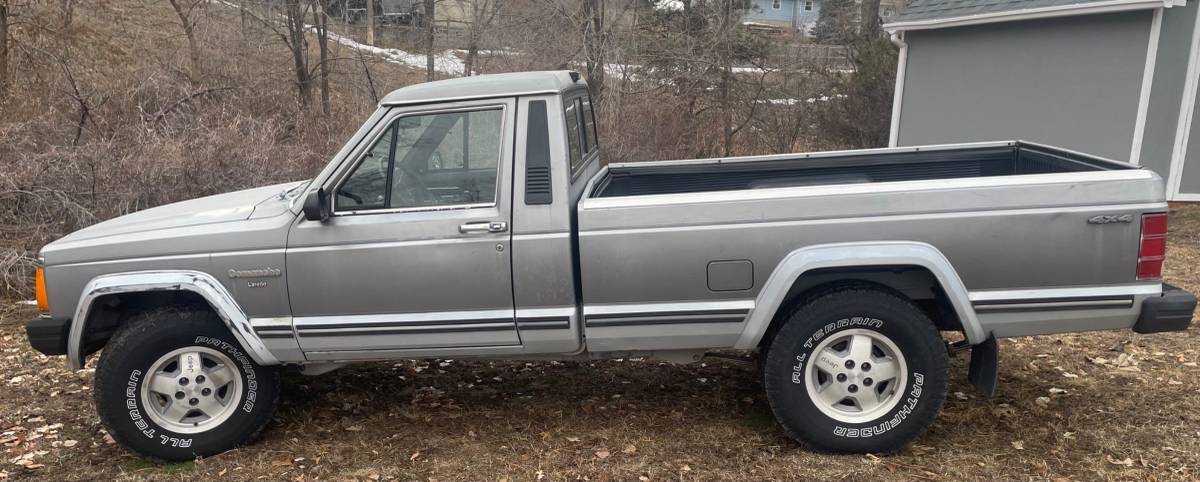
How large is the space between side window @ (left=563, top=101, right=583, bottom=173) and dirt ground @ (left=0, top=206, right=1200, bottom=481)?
4.83 feet

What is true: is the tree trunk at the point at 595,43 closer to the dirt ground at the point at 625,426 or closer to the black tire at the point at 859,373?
the dirt ground at the point at 625,426

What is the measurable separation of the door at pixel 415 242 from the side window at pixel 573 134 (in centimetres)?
36

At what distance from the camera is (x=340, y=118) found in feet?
38.7

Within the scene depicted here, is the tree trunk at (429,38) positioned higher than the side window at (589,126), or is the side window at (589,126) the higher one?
the tree trunk at (429,38)

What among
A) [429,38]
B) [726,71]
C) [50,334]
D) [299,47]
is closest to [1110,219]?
[50,334]

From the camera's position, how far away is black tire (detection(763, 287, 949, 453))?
148 inches

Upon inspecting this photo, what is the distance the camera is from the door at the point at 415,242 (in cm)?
382

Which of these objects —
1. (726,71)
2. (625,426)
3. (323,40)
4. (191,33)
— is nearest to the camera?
(625,426)

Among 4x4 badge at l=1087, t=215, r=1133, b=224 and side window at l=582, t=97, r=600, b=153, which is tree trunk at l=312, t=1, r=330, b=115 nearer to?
side window at l=582, t=97, r=600, b=153

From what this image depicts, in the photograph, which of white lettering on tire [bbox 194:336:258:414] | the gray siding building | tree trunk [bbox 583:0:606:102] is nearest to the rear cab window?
white lettering on tire [bbox 194:336:258:414]

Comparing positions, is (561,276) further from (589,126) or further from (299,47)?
(299,47)

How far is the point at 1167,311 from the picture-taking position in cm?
363

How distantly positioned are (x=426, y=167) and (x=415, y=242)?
0.40 m

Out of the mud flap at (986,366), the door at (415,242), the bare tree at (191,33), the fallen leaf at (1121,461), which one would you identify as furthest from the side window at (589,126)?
the bare tree at (191,33)
